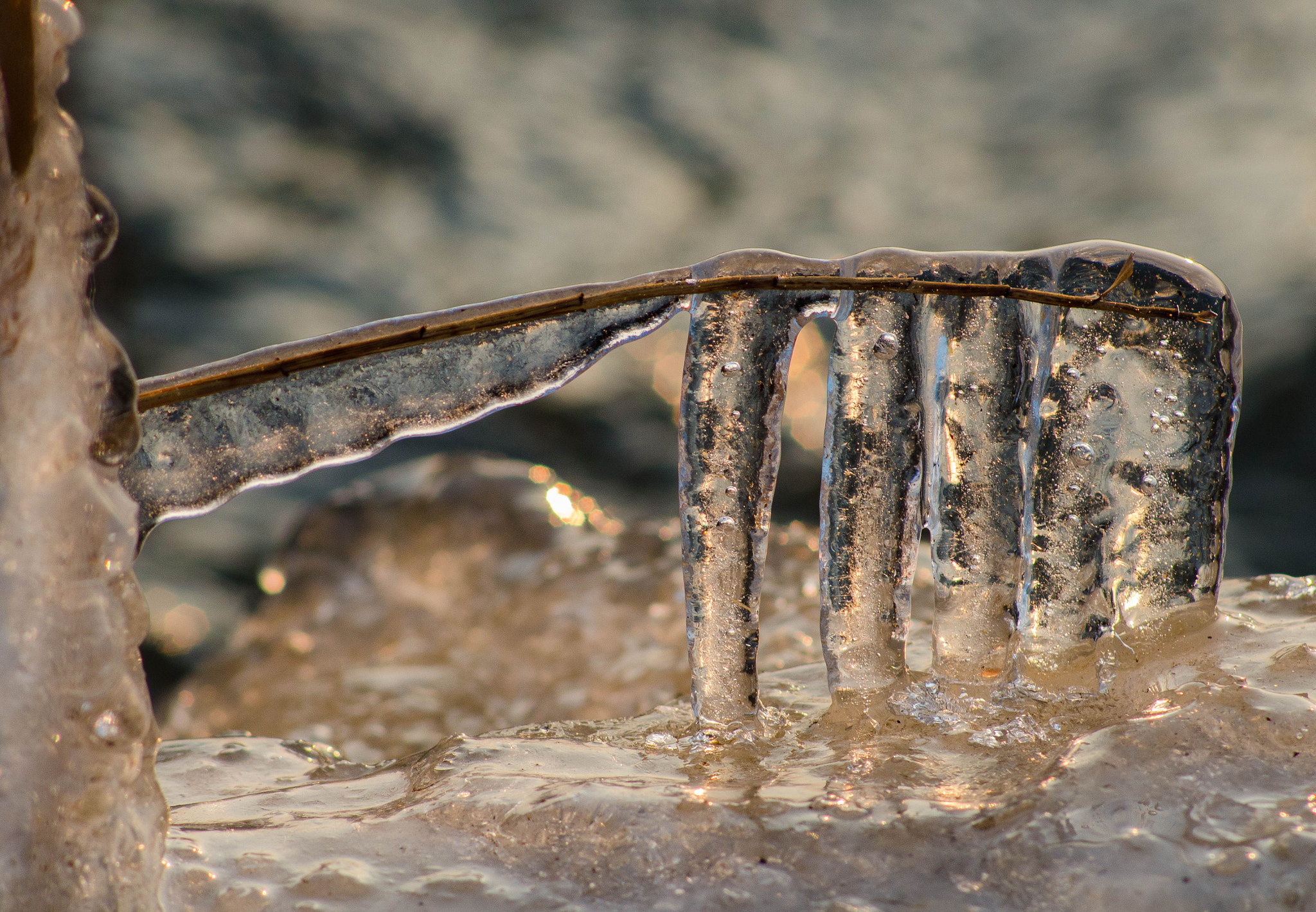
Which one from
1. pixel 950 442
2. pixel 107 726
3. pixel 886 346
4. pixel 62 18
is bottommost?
pixel 107 726

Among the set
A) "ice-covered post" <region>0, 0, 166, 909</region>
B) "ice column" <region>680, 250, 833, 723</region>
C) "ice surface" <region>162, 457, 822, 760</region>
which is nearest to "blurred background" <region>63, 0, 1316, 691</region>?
"ice surface" <region>162, 457, 822, 760</region>

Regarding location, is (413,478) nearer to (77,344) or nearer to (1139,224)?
(77,344)

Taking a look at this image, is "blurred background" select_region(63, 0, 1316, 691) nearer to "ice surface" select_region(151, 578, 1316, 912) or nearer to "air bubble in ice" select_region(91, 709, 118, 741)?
"ice surface" select_region(151, 578, 1316, 912)

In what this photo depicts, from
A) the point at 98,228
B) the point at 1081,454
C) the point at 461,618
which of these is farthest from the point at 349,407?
the point at 461,618

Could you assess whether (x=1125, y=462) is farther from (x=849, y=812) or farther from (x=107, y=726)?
(x=107, y=726)

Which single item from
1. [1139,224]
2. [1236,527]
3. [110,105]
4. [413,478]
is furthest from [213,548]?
[1139,224]

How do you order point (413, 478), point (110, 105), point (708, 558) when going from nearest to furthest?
point (708, 558), point (413, 478), point (110, 105)
